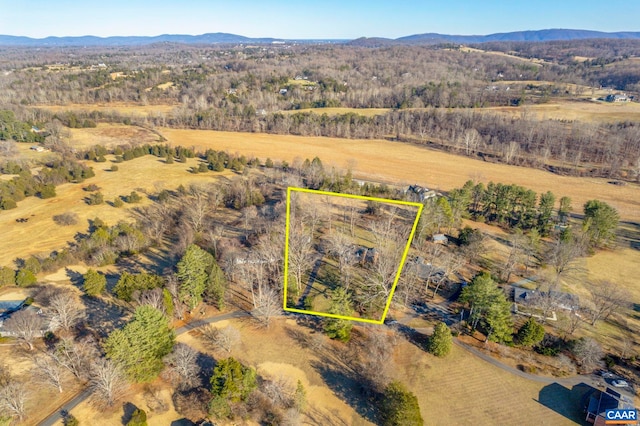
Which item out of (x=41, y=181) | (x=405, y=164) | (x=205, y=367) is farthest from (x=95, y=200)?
(x=405, y=164)

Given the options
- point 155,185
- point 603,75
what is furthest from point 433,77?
point 155,185

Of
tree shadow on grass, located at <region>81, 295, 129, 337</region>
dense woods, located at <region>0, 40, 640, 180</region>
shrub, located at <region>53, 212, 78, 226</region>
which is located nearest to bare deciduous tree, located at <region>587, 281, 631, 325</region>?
tree shadow on grass, located at <region>81, 295, 129, 337</region>

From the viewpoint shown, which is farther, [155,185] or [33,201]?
[155,185]

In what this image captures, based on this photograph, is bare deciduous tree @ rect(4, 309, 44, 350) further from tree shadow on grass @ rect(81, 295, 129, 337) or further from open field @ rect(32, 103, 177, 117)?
open field @ rect(32, 103, 177, 117)

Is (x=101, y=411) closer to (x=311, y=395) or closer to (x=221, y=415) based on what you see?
(x=221, y=415)

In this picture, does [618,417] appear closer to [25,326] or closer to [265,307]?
[265,307]

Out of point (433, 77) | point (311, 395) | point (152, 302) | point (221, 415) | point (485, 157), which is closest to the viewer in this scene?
point (221, 415)

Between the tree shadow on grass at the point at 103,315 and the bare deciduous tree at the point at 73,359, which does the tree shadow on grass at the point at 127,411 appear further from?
the tree shadow on grass at the point at 103,315
